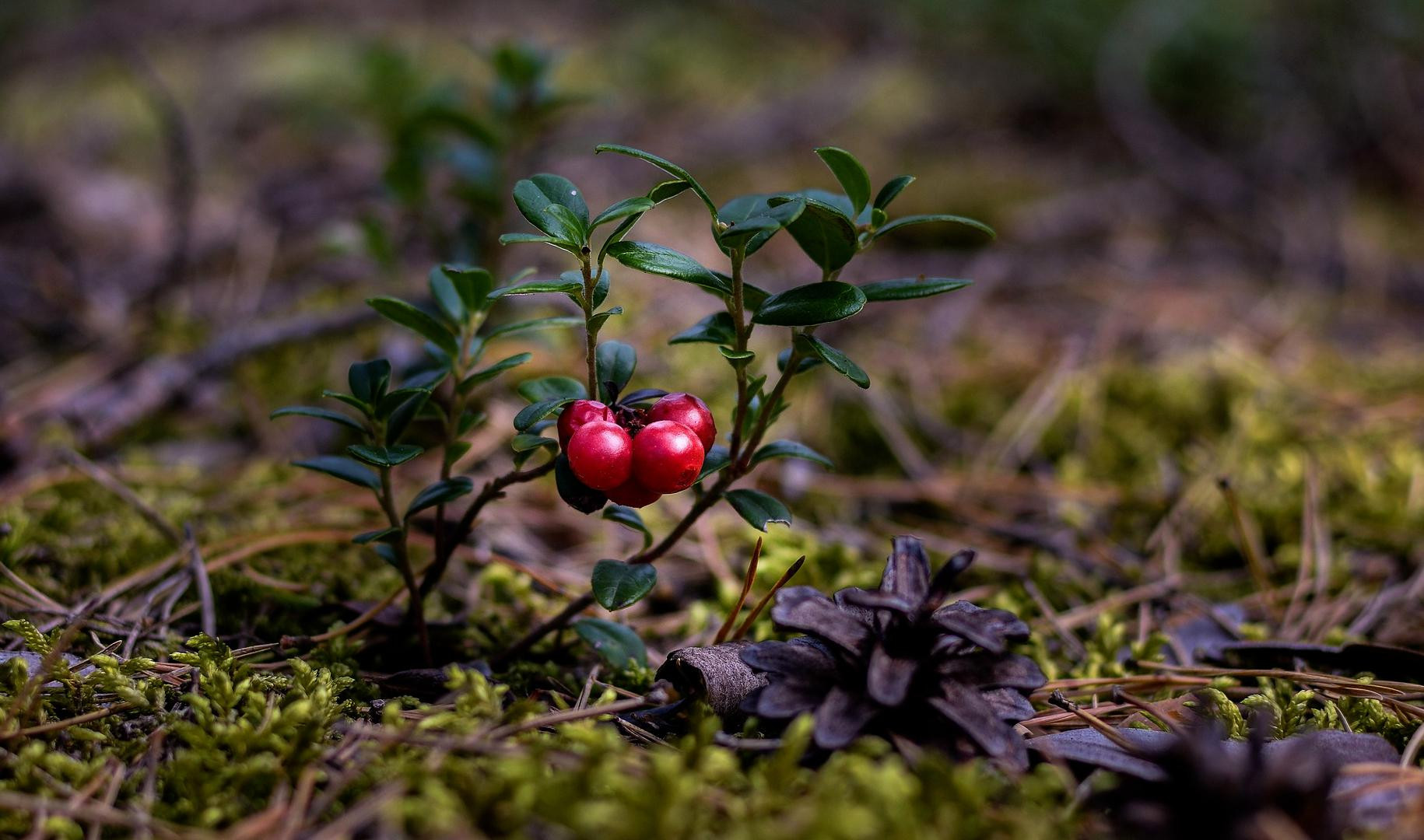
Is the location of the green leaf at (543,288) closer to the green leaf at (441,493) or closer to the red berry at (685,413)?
the red berry at (685,413)

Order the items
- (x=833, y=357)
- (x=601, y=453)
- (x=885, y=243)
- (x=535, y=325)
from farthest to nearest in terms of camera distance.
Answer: (x=885, y=243) < (x=535, y=325) < (x=833, y=357) < (x=601, y=453)

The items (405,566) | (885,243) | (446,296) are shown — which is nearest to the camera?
(405,566)

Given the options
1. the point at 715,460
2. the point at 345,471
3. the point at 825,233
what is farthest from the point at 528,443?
the point at 825,233

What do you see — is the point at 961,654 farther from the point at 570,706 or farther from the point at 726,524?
the point at 726,524

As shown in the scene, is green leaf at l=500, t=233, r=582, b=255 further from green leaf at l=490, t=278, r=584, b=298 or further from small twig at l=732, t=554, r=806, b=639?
small twig at l=732, t=554, r=806, b=639

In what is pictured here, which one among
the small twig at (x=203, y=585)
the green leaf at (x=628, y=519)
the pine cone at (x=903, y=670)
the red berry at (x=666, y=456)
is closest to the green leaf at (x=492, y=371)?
the red berry at (x=666, y=456)

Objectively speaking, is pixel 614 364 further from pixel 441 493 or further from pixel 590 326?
pixel 441 493

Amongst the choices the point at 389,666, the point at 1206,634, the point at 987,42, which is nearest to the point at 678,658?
the point at 389,666
